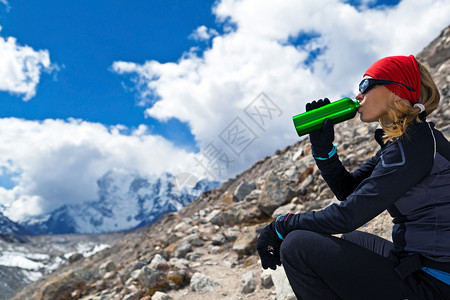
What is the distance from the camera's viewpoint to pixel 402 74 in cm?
247

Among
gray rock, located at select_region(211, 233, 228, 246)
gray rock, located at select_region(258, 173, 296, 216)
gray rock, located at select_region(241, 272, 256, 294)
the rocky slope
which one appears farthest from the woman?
gray rock, located at select_region(258, 173, 296, 216)

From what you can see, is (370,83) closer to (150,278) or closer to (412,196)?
(412,196)

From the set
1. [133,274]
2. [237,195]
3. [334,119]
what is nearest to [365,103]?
[334,119]

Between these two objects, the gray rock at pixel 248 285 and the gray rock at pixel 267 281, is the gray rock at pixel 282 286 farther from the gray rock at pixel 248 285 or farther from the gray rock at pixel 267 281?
the gray rock at pixel 248 285

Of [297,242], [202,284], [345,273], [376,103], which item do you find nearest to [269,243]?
[297,242]

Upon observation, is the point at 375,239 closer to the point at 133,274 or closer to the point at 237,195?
the point at 133,274

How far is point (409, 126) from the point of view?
2305mm

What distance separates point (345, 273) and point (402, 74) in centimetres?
163

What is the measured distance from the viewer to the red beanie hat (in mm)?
2469

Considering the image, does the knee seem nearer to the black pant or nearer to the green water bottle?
the black pant

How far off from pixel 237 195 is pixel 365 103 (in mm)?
13676

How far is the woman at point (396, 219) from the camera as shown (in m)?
2.12

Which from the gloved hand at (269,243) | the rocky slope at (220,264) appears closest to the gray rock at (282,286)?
the rocky slope at (220,264)

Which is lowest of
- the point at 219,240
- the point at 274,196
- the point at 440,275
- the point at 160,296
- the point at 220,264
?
the point at 440,275
